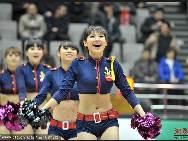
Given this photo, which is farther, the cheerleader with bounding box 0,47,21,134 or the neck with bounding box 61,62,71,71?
the cheerleader with bounding box 0,47,21,134

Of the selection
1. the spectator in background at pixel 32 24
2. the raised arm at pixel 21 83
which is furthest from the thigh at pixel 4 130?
the spectator in background at pixel 32 24

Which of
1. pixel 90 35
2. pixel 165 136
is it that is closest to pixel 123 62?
pixel 165 136

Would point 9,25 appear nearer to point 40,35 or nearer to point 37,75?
point 40,35

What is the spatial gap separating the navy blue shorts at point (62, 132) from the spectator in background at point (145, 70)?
3449 millimetres

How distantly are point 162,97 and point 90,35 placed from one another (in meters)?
4.23

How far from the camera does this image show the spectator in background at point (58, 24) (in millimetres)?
11109

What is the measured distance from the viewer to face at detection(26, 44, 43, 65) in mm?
6879

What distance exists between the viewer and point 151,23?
457 inches

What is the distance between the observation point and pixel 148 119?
541 cm

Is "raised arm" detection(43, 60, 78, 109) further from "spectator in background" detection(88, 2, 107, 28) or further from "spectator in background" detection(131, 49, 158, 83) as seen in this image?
"spectator in background" detection(88, 2, 107, 28)

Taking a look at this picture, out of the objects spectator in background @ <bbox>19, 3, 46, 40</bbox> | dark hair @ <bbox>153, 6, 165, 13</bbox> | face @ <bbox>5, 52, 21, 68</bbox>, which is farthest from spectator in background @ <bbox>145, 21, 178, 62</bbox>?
face @ <bbox>5, 52, 21, 68</bbox>

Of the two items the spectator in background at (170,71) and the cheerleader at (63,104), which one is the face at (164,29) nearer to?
the spectator in background at (170,71)

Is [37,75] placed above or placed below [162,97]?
above

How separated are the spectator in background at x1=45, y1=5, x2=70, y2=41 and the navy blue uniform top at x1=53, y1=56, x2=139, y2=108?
562cm
